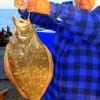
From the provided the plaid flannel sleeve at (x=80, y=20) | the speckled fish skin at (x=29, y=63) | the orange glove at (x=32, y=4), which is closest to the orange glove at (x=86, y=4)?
the plaid flannel sleeve at (x=80, y=20)

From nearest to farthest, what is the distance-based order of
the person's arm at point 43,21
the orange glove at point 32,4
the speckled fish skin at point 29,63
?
the orange glove at point 32,4 → the speckled fish skin at point 29,63 → the person's arm at point 43,21

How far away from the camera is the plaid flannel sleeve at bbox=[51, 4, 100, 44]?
3.54 feet

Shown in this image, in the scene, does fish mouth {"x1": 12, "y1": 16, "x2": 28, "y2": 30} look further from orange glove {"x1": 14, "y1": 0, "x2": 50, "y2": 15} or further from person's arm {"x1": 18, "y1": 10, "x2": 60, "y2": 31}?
person's arm {"x1": 18, "y1": 10, "x2": 60, "y2": 31}

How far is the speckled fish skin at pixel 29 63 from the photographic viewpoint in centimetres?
117

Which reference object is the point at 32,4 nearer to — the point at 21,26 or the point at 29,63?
the point at 21,26

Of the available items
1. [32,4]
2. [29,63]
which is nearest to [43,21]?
[29,63]

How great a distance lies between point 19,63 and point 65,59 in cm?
26

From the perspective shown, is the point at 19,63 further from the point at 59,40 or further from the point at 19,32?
→ the point at 59,40

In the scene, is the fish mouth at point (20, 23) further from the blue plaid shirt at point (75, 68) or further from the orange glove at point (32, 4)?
the blue plaid shirt at point (75, 68)

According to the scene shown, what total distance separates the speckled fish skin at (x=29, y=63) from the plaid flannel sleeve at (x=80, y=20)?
11 centimetres

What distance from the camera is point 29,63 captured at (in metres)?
1.22

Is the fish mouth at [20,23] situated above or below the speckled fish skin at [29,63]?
above

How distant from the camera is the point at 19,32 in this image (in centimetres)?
114

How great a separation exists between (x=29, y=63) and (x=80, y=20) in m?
0.22
